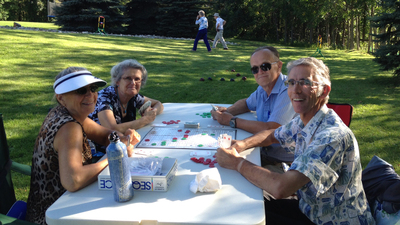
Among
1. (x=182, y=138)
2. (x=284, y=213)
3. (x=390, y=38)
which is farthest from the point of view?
(x=390, y=38)

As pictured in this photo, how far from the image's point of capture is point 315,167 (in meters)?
1.70

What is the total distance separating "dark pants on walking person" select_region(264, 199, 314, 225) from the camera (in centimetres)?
204

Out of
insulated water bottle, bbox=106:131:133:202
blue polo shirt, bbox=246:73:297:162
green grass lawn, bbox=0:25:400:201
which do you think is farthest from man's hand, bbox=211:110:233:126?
green grass lawn, bbox=0:25:400:201

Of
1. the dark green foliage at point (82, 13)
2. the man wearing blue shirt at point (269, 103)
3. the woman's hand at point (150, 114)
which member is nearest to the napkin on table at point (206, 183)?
the man wearing blue shirt at point (269, 103)

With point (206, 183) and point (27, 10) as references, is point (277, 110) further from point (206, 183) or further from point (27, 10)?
point (27, 10)

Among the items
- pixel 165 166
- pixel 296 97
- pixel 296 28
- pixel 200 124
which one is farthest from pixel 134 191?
pixel 296 28

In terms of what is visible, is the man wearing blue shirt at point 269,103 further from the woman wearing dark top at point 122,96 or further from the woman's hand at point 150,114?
the woman wearing dark top at point 122,96

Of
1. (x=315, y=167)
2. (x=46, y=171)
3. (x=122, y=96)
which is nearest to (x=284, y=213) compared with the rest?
(x=315, y=167)

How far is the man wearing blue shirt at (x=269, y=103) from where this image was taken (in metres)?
2.86

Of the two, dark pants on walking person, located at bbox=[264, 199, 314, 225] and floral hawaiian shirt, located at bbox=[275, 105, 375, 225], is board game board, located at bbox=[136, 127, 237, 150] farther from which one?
floral hawaiian shirt, located at bbox=[275, 105, 375, 225]

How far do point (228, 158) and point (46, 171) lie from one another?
3.90 ft

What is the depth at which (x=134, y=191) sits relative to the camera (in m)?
1.74

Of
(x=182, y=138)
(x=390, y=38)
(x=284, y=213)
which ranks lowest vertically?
(x=284, y=213)

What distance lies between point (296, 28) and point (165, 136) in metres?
29.6
